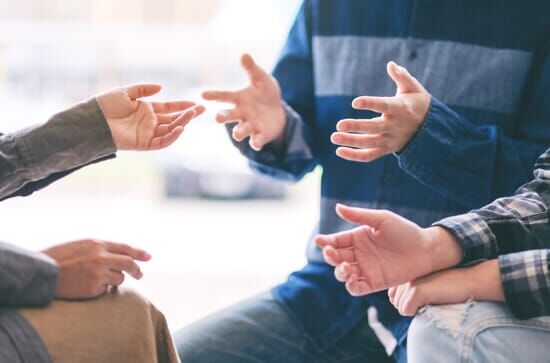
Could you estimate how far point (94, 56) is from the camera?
397 cm

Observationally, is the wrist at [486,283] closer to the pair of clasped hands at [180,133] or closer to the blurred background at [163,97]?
the pair of clasped hands at [180,133]

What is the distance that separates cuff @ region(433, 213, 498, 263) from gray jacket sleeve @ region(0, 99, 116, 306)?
463mm

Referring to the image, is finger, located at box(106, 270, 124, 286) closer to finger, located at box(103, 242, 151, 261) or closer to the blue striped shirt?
finger, located at box(103, 242, 151, 261)

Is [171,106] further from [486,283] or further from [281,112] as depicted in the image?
[486,283]

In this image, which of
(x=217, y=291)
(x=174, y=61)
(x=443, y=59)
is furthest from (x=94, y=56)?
(x=443, y=59)

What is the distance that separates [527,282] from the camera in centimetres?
84

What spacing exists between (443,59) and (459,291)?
458 mm

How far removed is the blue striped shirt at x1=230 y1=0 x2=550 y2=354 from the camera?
1054 mm

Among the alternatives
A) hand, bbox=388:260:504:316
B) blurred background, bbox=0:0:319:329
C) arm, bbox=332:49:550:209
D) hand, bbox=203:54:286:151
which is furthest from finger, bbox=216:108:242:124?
blurred background, bbox=0:0:319:329

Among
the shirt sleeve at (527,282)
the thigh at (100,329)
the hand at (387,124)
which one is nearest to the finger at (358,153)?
the hand at (387,124)

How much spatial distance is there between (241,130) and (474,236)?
434 millimetres

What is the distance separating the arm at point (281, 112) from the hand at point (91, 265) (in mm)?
303

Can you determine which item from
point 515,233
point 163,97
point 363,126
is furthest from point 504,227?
point 163,97

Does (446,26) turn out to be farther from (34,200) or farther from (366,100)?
(34,200)
